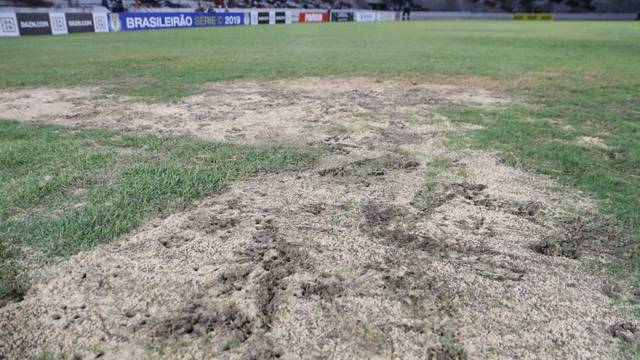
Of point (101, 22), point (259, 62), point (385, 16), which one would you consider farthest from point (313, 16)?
point (259, 62)

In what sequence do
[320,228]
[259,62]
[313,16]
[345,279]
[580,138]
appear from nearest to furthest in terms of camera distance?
[345,279] → [320,228] → [580,138] → [259,62] → [313,16]

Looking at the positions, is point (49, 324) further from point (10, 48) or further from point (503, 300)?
point (10, 48)

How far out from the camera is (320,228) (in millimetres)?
3242

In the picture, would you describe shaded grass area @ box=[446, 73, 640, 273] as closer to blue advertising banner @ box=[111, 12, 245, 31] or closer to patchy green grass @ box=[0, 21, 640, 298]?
patchy green grass @ box=[0, 21, 640, 298]

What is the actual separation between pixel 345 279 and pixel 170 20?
1264 inches

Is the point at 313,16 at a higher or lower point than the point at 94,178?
higher

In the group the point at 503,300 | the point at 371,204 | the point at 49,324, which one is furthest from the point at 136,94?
the point at 503,300

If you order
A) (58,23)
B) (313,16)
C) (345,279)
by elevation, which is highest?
(313,16)

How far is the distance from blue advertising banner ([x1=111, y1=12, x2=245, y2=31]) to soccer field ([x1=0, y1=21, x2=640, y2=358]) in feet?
76.6

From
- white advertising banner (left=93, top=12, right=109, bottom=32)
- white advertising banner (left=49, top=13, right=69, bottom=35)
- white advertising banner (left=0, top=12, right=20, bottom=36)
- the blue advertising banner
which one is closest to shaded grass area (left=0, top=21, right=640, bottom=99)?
white advertising banner (left=0, top=12, right=20, bottom=36)

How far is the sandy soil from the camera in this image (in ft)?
7.07

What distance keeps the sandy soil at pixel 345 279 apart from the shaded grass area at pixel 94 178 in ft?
0.75

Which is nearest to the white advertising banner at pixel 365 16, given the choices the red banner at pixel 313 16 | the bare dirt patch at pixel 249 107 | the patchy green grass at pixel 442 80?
the red banner at pixel 313 16

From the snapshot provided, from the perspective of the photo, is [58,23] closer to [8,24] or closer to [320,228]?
[8,24]
